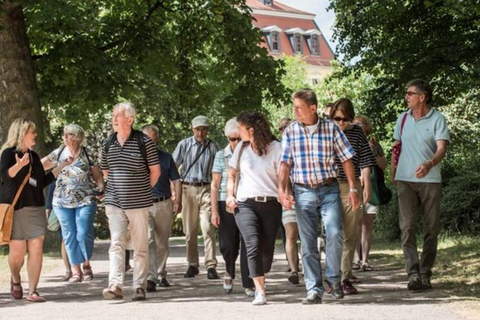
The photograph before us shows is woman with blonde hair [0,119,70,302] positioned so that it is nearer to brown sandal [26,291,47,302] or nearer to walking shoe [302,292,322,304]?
brown sandal [26,291,47,302]

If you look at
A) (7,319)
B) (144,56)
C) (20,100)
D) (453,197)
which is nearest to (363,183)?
(7,319)

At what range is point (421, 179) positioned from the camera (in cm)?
1152

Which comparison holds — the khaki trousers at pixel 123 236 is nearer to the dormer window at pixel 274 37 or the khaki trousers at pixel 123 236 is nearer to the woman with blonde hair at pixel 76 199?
the woman with blonde hair at pixel 76 199

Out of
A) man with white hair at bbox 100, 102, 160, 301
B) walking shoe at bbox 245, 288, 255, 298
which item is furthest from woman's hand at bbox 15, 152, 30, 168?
walking shoe at bbox 245, 288, 255, 298

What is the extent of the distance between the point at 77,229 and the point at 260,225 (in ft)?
13.7

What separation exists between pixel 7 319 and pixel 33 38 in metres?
15.6

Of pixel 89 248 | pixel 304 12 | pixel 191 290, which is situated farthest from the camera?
pixel 304 12

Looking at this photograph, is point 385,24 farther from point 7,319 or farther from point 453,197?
point 7,319

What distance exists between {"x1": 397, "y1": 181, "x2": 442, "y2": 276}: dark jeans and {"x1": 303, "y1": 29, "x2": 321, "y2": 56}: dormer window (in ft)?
336

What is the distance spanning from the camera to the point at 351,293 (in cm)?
1131

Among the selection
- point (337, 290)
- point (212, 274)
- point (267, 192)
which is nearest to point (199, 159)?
point (212, 274)

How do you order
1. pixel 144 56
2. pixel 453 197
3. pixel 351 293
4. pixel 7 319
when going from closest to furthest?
pixel 7 319, pixel 351 293, pixel 453 197, pixel 144 56

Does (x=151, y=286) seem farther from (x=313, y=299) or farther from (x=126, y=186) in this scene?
(x=313, y=299)

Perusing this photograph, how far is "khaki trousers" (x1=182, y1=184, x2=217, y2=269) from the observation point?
14953mm
